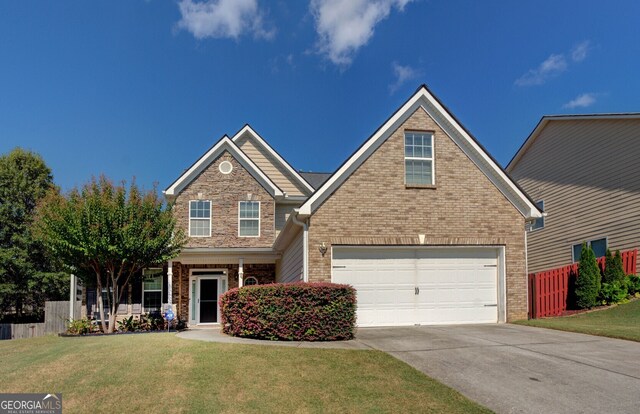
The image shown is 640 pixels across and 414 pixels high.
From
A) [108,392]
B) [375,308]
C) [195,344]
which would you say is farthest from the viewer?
[375,308]

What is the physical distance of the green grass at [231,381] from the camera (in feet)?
24.8

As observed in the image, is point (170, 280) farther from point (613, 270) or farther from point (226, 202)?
point (613, 270)

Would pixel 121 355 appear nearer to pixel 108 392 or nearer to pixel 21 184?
pixel 108 392

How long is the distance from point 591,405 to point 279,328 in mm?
6604

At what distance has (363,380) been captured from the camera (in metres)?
8.52

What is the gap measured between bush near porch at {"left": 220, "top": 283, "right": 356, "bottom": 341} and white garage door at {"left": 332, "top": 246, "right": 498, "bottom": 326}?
262cm

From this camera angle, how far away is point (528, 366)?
938 centimetres

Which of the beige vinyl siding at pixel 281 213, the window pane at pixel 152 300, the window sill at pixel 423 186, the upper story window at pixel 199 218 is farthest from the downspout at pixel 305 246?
the window pane at pixel 152 300

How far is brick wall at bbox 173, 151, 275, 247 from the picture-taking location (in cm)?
2305

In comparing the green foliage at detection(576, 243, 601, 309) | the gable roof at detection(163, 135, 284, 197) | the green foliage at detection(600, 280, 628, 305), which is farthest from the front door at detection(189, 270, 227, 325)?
the green foliage at detection(600, 280, 628, 305)

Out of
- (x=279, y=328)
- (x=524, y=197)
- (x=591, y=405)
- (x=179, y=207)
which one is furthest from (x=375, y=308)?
(x=179, y=207)

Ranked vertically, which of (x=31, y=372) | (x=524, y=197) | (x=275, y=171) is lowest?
(x=31, y=372)

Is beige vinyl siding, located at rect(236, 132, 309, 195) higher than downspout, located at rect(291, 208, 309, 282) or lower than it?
higher

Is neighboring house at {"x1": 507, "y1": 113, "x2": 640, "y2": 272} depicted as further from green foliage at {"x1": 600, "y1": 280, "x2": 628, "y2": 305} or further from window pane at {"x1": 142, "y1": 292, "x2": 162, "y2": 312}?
window pane at {"x1": 142, "y1": 292, "x2": 162, "y2": 312}
